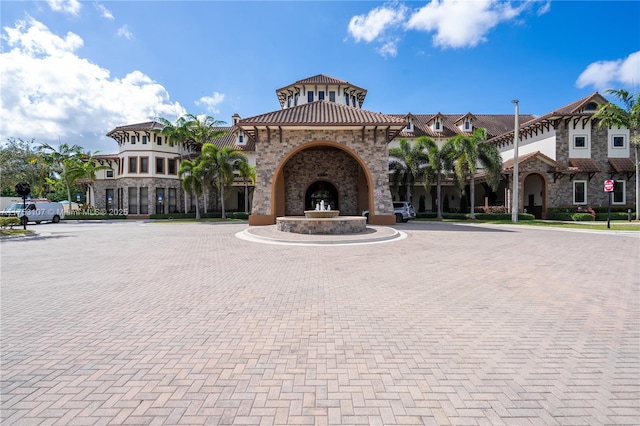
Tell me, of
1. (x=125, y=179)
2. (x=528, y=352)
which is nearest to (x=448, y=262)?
(x=528, y=352)

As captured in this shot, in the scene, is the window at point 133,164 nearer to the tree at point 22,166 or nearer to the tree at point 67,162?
the tree at point 67,162

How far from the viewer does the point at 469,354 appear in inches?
144

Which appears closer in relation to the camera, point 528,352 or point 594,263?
point 528,352

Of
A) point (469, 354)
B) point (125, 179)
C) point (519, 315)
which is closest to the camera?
point (469, 354)

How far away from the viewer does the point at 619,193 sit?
29.0 m

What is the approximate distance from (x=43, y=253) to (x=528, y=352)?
1506cm

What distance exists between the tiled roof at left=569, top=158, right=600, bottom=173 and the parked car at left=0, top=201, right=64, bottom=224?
172ft

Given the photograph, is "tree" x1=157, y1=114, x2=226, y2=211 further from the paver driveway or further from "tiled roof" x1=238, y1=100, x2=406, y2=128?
the paver driveway

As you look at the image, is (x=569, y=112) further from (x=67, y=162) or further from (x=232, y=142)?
(x=67, y=162)

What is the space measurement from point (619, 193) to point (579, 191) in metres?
4.09

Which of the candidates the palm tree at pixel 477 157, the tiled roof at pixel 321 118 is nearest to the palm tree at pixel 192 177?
the tiled roof at pixel 321 118

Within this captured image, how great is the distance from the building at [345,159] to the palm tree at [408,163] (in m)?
3.09

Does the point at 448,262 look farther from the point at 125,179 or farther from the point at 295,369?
the point at 125,179

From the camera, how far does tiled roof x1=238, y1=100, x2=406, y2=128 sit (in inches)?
783
